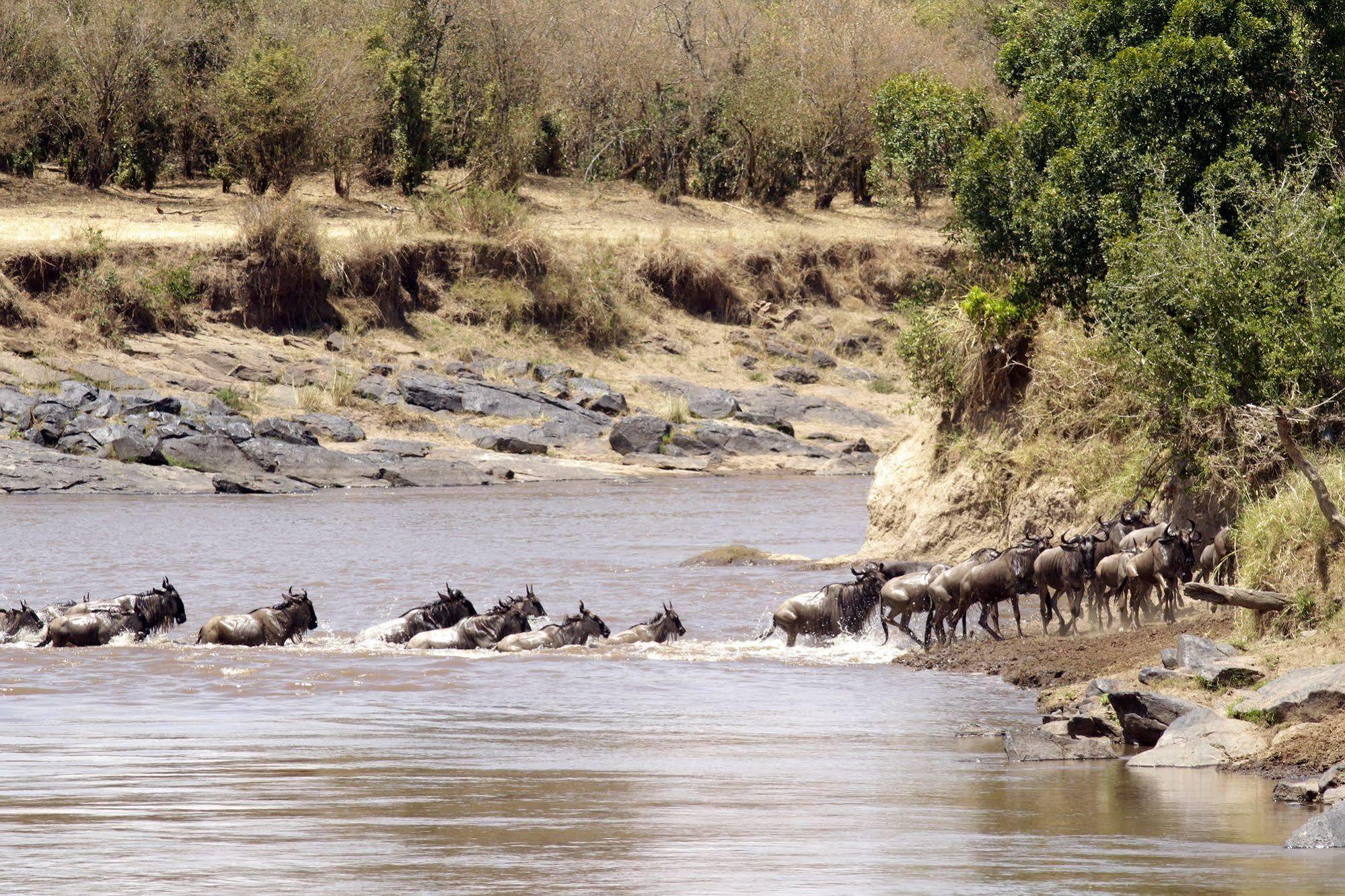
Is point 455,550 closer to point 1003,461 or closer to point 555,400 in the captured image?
point 1003,461

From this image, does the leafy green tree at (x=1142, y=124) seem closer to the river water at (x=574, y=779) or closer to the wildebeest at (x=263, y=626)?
the river water at (x=574, y=779)

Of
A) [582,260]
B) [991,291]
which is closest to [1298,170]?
[991,291]

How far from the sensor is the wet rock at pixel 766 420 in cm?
4478

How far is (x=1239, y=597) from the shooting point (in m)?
12.7

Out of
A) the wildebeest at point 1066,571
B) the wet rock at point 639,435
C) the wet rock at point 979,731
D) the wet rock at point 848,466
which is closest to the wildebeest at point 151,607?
the wildebeest at point 1066,571

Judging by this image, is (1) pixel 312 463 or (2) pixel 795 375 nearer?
(1) pixel 312 463

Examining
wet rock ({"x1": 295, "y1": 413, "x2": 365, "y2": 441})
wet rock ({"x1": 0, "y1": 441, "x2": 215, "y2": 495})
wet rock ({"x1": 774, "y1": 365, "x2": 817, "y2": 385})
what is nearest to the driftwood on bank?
wet rock ({"x1": 0, "y1": 441, "x2": 215, "y2": 495})

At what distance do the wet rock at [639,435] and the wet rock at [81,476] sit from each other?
10455 millimetres

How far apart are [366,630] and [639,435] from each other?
2505 centimetres

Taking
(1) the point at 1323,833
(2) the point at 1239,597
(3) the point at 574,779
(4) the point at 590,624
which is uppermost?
(2) the point at 1239,597

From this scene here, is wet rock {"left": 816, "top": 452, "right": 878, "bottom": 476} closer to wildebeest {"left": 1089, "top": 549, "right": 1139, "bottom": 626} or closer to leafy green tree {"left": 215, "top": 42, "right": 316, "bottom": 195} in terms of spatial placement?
leafy green tree {"left": 215, "top": 42, "right": 316, "bottom": 195}

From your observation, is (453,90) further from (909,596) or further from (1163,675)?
(1163,675)

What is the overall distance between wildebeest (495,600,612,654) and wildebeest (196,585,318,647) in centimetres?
222

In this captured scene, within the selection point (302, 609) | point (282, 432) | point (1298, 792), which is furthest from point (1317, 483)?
point (282, 432)
